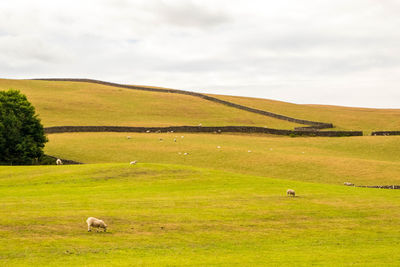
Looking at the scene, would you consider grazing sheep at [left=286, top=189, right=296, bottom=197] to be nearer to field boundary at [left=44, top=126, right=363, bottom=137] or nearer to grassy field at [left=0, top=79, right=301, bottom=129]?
field boundary at [left=44, top=126, right=363, bottom=137]

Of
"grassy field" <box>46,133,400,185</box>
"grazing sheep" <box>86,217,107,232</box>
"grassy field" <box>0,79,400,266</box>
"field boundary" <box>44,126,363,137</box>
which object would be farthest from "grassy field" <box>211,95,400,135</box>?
"grazing sheep" <box>86,217,107,232</box>

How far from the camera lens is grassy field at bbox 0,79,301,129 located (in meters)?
96.9

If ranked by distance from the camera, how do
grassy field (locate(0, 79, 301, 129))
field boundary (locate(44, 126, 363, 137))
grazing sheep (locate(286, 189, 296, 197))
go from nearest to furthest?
grazing sheep (locate(286, 189, 296, 197)) < field boundary (locate(44, 126, 363, 137)) < grassy field (locate(0, 79, 301, 129))

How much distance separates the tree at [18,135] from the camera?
59969 millimetres

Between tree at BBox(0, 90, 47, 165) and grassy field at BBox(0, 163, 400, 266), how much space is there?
16.7 metres

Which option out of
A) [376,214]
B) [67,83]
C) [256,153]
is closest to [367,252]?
[376,214]

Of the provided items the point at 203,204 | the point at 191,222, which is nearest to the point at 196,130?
the point at 203,204

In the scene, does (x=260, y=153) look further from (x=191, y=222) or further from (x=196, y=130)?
(x=191, y=222)

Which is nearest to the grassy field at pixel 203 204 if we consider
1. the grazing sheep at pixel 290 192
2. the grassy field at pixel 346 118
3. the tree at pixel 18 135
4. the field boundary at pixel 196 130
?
the grazing sheep at pixel 290 192

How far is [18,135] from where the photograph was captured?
6066 cm

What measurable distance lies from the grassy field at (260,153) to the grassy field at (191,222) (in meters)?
10.4

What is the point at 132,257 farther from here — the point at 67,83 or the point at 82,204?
the point at 67,83

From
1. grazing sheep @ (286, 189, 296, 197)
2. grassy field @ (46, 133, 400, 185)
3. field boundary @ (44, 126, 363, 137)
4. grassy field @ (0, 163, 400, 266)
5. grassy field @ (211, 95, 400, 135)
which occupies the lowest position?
grassy field @ (0, 163, 400, 266)

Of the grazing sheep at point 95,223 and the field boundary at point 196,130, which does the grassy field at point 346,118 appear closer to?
the field boundary at point 196,130
